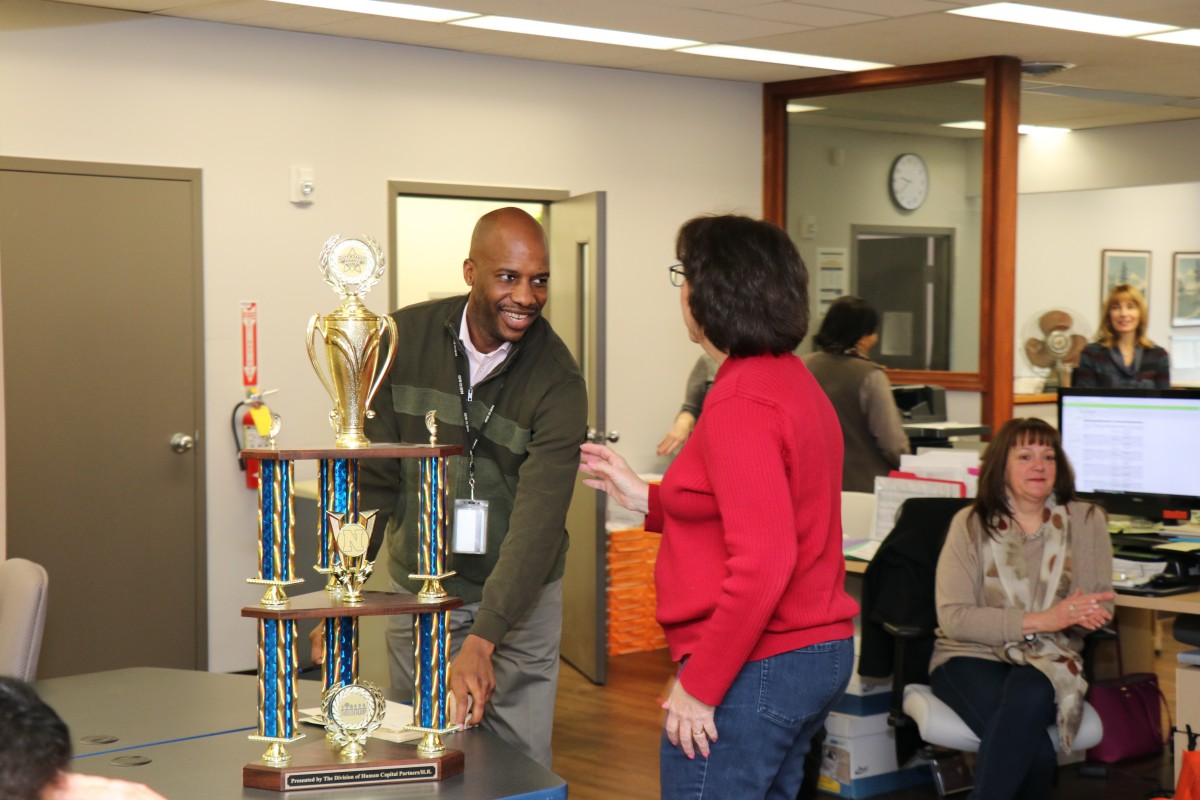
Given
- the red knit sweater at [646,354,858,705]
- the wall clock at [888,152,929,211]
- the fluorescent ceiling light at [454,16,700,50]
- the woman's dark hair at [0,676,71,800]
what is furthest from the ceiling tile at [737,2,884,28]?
the woman's dark hair at [0,676,71,800]

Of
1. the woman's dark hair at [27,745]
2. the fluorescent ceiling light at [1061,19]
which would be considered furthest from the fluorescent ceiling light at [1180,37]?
the woman's dark hair at [27,745]

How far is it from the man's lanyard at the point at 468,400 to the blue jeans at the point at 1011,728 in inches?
70.8

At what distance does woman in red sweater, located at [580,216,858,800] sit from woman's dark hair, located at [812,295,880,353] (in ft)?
11.0

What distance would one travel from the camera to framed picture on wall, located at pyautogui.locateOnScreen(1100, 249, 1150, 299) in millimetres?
10250

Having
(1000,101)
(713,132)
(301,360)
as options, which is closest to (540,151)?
(713,132)

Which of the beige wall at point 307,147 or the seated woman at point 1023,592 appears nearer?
the seated woman at point 1023,592

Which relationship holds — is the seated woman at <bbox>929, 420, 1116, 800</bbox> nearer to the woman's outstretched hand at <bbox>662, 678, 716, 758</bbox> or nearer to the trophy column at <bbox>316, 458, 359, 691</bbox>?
the woman's outstretched hand at <bbox>662, 678, 716, 758</bbox>

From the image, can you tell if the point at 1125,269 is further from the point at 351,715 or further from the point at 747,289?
the point at 351,715

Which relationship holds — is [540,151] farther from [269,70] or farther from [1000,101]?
[1000,101]

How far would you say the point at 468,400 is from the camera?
279 cm

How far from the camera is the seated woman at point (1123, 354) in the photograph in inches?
285

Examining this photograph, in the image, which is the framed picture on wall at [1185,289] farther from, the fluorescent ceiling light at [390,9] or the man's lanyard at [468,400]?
the man's lanyard at [468,400]

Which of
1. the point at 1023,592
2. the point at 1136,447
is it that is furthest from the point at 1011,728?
the point at 1136,447

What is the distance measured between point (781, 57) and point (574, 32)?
125cm
